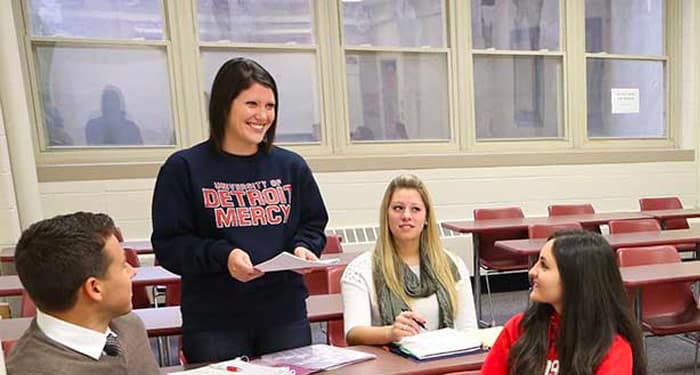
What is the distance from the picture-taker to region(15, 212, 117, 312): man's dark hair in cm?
106

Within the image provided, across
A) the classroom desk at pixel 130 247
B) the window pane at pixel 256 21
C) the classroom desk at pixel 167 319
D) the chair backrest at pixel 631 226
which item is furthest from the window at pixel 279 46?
the classroom desk at pixel 167 319

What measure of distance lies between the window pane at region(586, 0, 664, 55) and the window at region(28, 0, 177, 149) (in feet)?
13.6

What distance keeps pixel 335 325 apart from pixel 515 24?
3.90 meters

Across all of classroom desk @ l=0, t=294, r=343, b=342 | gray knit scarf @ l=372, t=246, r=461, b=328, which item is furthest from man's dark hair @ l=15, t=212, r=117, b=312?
gray knit scarf @ l=372, t=246, r=461, b=328

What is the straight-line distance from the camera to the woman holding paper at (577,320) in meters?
1.26

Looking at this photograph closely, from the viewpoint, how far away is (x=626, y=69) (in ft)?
18.0

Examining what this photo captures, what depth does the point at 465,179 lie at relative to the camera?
4812 millimetres

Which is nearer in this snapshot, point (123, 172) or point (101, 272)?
point (101, 272)

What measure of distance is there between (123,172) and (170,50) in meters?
1.06

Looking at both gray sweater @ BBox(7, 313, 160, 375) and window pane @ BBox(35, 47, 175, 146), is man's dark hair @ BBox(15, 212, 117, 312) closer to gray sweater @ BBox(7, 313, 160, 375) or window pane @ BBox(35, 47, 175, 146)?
gray sweater @ BBox(7, 313, 160, 375)

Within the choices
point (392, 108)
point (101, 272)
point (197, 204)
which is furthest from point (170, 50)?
point (101, 272)

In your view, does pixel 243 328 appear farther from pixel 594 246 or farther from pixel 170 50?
pixel 170 50

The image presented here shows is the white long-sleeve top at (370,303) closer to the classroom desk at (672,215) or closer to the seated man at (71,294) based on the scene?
the seated man at (71,294)

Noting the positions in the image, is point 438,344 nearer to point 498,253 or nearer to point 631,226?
point 498,253
